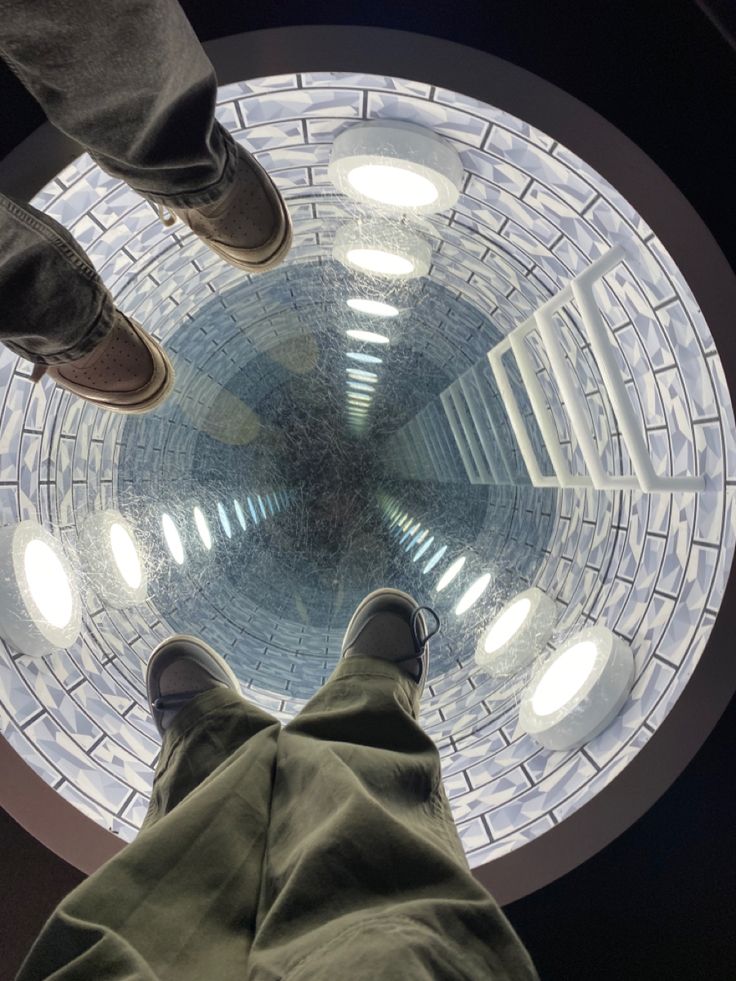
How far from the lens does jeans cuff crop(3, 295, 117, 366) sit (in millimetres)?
958

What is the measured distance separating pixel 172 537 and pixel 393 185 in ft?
2.94

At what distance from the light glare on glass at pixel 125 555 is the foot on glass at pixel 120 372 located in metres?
0.42

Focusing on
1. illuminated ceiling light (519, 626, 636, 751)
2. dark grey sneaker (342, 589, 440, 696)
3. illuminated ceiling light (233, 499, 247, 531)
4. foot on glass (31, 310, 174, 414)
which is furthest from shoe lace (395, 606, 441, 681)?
foot on glass (31, 310, 174, 414)

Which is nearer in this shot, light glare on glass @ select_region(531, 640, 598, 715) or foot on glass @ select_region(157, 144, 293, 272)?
foot on glass @ select_region(157, 144, 293, 272)

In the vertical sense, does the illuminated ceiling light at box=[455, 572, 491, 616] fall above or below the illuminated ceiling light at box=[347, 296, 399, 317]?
below

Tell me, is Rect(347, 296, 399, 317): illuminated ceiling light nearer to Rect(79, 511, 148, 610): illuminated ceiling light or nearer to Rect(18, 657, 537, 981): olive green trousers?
Rect(79, 511, 148, 610): illuminated ceiling light

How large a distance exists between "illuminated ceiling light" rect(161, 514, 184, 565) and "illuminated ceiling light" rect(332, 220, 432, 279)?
0.68m

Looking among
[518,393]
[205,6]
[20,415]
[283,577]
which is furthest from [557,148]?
[283,577]

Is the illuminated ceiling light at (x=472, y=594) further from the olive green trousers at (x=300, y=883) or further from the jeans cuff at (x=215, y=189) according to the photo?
the jeans cuff at (x=215, y=189)

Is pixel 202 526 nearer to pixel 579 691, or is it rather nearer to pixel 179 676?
pixel 179 676

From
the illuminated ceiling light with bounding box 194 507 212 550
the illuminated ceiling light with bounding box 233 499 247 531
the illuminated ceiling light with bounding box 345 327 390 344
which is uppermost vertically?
the illuminated ceiling light with bounding box 345 327 390 344

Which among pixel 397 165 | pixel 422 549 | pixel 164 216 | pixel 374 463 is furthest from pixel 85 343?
pixel 422 549

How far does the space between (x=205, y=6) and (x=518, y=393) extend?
1067 millimetres

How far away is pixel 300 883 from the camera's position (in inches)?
26.8
